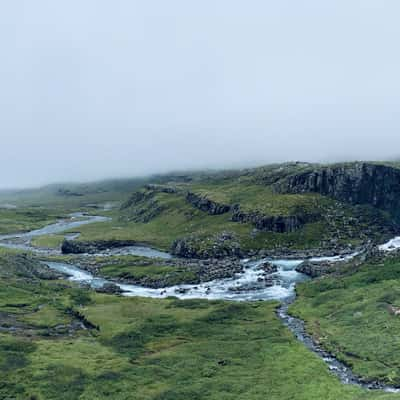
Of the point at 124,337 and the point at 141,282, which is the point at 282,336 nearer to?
the point at 124,337

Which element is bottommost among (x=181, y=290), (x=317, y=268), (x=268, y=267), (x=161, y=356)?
(x=181, y=290)

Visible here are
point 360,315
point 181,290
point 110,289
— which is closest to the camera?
point 360,315

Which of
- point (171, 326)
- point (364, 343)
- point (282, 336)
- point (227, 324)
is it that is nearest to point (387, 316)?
point (364, 343)

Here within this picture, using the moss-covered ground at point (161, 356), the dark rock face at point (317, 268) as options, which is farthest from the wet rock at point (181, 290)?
the dark rock face at point (317, 268)

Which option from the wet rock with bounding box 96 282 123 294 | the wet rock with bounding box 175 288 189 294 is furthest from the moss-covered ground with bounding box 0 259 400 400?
the wet rock with bounding box 96 282 123 294

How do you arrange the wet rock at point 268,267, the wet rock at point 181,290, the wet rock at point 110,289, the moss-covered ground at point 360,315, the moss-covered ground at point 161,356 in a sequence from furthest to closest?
the wet rock at point 268,267, the wet rock at point 110,289, the wet rock at point 181,290, the moss-covered ground at point 360,315, the moss-covered ground at point 161,356

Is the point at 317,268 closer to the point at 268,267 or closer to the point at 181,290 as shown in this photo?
the point at 268,267

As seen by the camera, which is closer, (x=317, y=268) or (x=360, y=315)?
(x=360, y=315)

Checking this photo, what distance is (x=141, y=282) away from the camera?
178 meters

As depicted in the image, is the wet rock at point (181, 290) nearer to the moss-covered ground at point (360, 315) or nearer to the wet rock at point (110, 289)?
the wet rock at point (110, 289)

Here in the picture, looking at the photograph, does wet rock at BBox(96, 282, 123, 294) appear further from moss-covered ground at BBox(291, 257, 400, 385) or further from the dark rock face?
the dark rock face

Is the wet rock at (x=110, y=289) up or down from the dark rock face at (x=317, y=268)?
down

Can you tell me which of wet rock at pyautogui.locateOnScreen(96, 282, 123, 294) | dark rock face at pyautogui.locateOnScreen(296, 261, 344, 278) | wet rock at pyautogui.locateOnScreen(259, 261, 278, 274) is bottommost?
wet rock at pyautogui.locateOnScreen(96, 282, 123, 294)

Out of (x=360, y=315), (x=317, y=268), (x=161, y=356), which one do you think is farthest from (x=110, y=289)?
(x=360, y=315)
